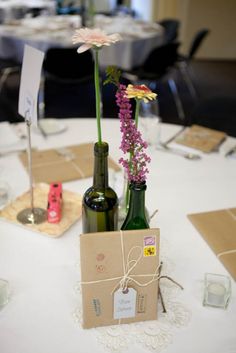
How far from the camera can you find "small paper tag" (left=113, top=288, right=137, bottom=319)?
0.73 m

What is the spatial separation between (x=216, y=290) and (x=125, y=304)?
21cm

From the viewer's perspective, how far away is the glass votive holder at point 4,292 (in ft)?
2.62

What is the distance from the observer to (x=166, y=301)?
81 centimetres

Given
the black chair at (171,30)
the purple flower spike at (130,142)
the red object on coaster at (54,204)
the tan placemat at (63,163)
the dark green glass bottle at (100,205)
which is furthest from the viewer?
the black chair at (171,30)

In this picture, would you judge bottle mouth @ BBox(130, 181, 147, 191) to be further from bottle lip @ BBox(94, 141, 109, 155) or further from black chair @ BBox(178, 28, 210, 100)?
black chair @ BBox(178, 28, 210, 100)

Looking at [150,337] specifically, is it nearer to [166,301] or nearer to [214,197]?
[166,301]

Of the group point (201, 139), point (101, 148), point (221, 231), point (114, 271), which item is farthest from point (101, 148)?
point (201, 139)

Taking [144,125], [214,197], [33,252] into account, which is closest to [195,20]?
[144,125]

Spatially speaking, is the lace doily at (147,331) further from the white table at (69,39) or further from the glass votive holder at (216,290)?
the white table at (69,39)

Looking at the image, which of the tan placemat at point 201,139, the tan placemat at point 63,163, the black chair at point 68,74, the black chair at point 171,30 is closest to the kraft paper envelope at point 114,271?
the tan placemat at point 63,163

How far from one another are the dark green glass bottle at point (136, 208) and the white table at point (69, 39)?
108 inches

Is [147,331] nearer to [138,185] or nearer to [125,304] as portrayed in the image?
[125,304]

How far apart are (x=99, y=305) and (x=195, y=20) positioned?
5.97 m

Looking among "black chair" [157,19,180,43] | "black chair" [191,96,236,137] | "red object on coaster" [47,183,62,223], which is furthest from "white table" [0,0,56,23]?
"red object on coaster" [47,183,62,223]
